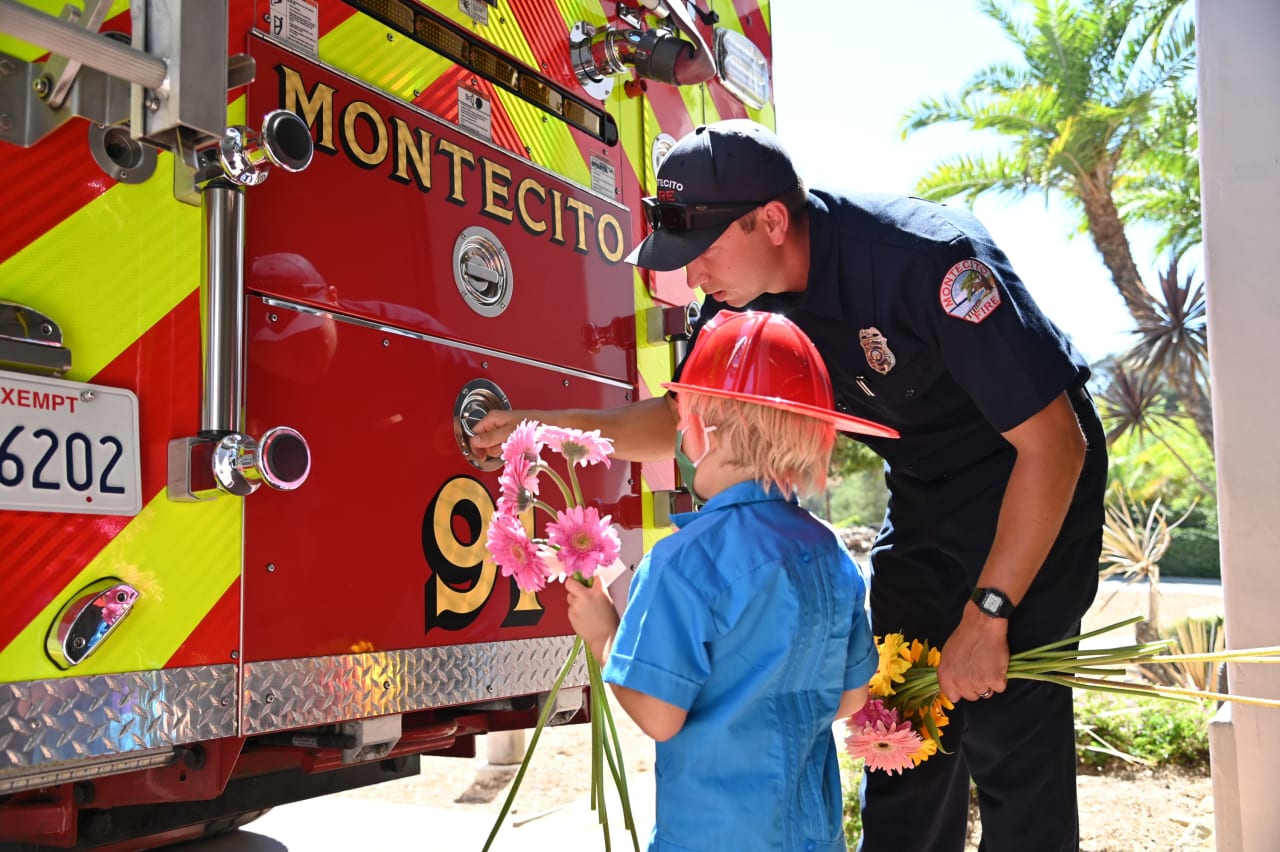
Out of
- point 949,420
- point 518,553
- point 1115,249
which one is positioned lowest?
point 518,553

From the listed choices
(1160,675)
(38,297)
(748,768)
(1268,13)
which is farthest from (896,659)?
(1160,675)

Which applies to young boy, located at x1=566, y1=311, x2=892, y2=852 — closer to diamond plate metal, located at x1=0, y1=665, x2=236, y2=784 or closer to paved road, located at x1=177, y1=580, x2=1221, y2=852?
diamond plate metal, located at x1=0, y1=665, x2=236, y2=784

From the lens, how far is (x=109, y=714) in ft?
5.34

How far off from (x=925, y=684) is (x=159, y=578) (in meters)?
1.34

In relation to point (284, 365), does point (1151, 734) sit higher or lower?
lower

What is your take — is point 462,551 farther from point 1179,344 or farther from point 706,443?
point 1179,344

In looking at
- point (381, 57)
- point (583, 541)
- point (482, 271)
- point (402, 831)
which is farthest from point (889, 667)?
point (402, 831)

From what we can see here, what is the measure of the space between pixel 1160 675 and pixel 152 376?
7.60 metres

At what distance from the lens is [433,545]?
7.38ft

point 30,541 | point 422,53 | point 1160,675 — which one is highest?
point 422,53

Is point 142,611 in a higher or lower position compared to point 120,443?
lower

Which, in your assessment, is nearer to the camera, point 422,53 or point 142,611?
point 142,611

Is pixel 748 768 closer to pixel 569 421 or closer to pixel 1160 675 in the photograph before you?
pixel 569 421

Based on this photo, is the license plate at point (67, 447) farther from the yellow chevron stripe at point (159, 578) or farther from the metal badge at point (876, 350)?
the metal badge at point (876, 350)
